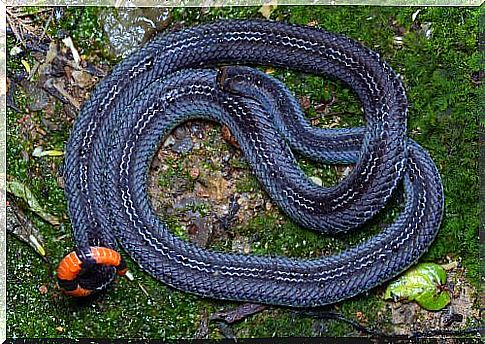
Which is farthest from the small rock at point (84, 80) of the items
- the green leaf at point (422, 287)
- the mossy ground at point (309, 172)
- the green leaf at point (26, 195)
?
the green leaf at point (422, 287)

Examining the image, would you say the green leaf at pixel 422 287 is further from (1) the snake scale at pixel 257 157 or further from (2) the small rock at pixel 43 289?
(2) the small rock at pixel 43 289

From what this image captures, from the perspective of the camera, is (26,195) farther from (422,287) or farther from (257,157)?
(422,287)

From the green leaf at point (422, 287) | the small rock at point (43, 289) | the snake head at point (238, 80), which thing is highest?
the snake head at point (238, 80)

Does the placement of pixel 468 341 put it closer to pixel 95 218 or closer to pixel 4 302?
pixel 95 218

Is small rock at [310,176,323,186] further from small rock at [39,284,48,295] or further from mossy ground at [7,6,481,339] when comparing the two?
small rock at [39,284,48,295]

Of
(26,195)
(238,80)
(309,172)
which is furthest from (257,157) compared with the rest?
(26,195)

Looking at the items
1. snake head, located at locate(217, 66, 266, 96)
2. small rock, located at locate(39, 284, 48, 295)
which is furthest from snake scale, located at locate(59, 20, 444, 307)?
small rock, located at locate(39, 284, 48, 295)
